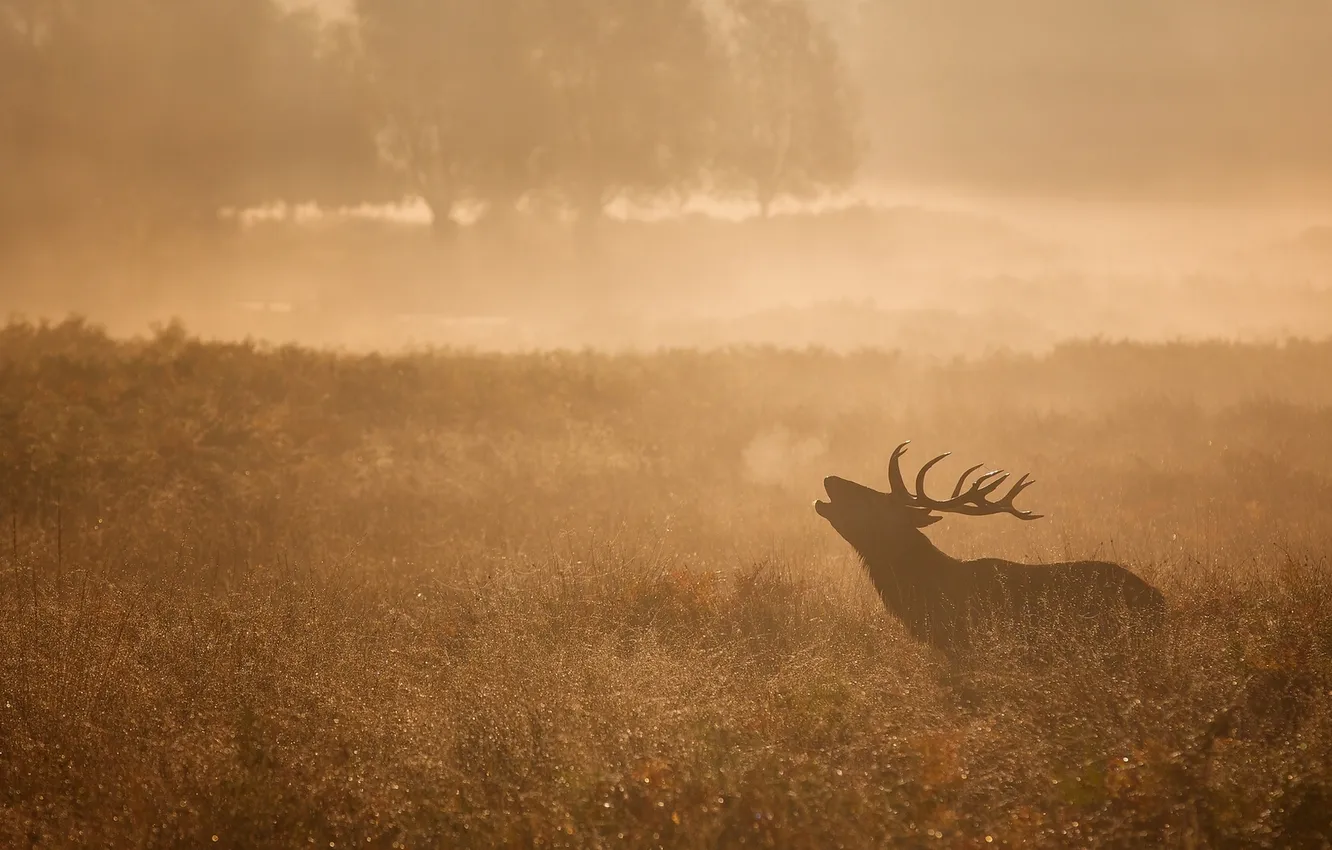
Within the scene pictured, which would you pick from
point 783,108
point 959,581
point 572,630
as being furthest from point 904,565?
point 783,108

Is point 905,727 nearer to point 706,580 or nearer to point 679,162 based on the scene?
point 706,580

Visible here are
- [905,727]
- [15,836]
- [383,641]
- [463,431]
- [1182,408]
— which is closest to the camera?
[15,836]

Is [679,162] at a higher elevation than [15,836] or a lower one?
higher

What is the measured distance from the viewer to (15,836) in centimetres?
464

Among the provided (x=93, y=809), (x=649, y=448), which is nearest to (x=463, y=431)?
(x=649, y=448)

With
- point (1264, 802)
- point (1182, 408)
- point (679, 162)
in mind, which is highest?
point (679, 162)

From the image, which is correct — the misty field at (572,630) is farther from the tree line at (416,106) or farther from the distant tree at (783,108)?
the distant tree at (783,108)

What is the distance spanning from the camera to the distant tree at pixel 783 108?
113ft

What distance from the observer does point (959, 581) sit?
8156mm

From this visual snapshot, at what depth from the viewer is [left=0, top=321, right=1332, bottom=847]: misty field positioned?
4.85 m

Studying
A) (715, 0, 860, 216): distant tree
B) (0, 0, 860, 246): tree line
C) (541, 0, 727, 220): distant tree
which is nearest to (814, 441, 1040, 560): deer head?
(0, 0, 860, 246): tree line

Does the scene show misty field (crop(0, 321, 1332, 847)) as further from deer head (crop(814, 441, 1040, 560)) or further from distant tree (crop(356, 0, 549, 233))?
distant tree (crop(356, 0, 549, 233))

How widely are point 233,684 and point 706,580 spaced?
3.90m

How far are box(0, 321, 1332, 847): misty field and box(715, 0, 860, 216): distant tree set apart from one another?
1985cm
